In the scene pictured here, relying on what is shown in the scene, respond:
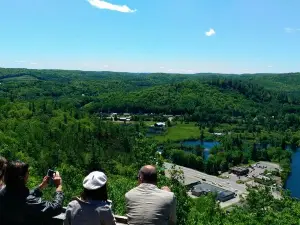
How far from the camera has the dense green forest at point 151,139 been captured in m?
21.0

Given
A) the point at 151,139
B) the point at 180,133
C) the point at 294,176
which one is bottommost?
the point at 180,133

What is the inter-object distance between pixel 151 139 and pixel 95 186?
1756cm

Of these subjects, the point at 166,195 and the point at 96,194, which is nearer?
the point at 96,194

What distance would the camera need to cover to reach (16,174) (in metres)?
3.91

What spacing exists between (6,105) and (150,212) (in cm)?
6134

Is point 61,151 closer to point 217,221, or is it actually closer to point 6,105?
point 6,105

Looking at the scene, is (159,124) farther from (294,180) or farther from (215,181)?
(294,180)

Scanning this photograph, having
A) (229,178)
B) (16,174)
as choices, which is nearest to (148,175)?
(16,174)

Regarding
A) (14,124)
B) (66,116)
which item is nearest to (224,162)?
(66,116)

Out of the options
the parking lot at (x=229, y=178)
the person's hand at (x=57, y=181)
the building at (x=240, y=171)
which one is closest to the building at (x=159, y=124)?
the parking lot at (x=229, y=178)

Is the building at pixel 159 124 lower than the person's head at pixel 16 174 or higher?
lower

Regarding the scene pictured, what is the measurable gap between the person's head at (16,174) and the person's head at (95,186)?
0.68 m

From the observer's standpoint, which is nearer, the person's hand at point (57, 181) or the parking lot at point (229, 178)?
the person's hand at point (57, 181)

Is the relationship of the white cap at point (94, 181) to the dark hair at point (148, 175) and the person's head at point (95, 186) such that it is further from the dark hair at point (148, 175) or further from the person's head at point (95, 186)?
the dark hair at point (148, 175)
